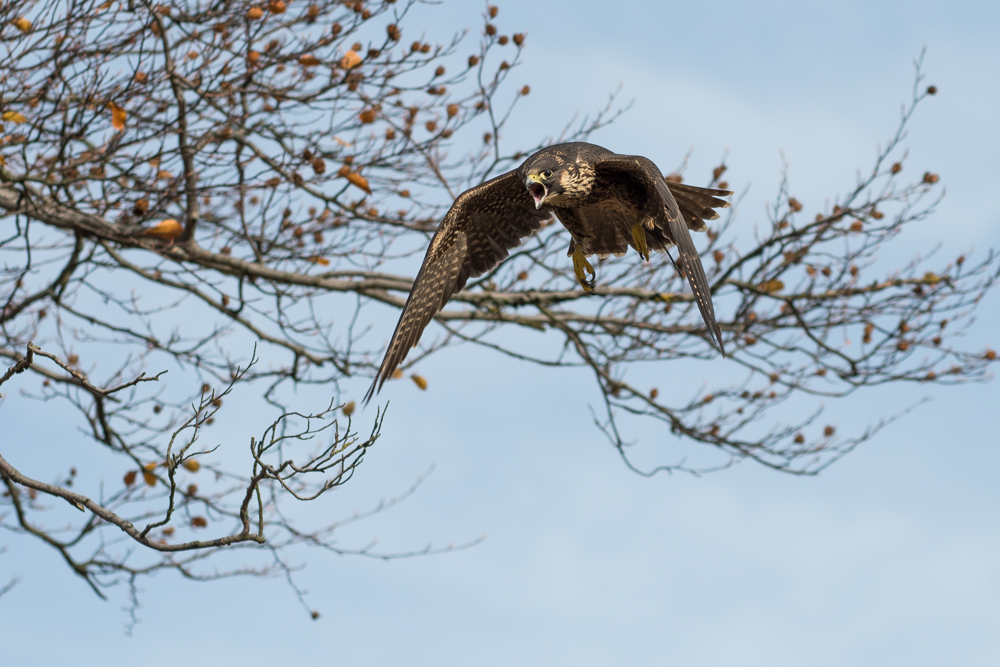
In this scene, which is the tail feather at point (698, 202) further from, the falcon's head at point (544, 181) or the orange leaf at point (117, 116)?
the orange leaf at point (117, 116)

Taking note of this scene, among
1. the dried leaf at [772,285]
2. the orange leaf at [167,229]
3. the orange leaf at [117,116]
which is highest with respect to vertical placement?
the orange leaf at [117,116]

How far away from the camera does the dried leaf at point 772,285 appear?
7836mm

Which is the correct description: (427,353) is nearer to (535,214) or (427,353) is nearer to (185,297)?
(185,297)

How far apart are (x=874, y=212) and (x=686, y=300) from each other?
173 centimetres

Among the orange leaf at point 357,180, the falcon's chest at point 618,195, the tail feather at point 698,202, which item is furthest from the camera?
the orange leaf at point 357,180

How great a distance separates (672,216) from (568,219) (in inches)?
34.4

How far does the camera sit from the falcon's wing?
390 cm

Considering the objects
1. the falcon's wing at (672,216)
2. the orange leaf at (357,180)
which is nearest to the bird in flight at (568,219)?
the falcon's wing at (672,216)

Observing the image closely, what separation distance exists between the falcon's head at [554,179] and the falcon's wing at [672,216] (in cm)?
13

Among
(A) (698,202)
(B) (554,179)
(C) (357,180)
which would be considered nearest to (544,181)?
(B) (554,179)

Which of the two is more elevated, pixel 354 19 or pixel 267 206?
pixel 354 19

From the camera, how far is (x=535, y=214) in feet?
18.1

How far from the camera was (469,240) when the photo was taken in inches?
218

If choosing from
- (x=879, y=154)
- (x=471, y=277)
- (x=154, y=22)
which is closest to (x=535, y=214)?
(x=471, y=277)
